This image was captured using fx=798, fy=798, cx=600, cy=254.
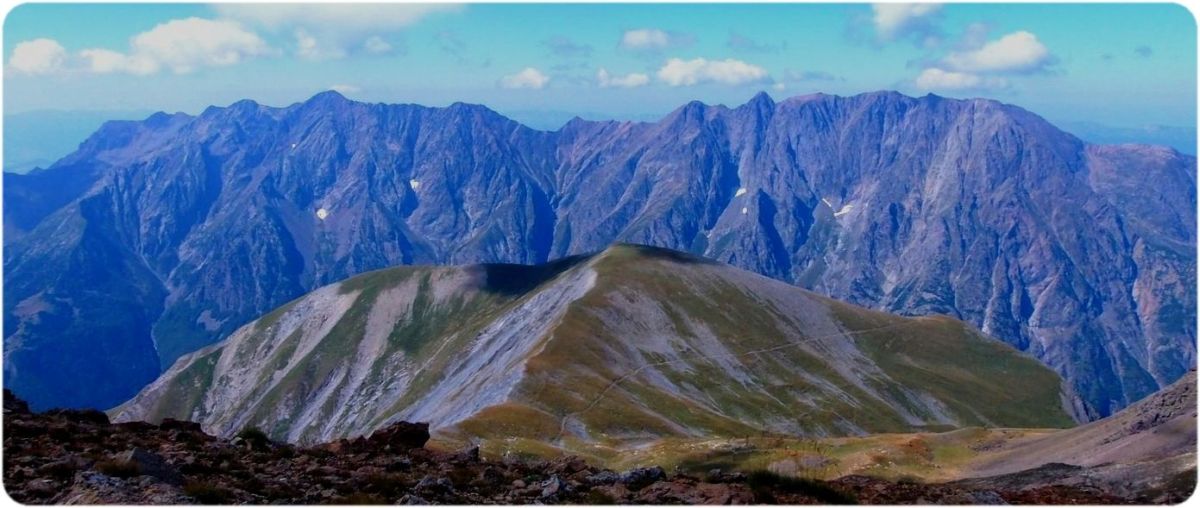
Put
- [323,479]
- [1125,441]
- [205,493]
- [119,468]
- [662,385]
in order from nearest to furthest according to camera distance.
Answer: [205,493] → [119,468] → [323,479] → [1125,441] → [662,385]

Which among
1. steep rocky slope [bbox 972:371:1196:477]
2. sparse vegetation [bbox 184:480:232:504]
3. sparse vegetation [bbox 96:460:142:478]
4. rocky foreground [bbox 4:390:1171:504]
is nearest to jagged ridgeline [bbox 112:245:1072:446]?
steep rocky slope [bbox 972:371:1196:477]

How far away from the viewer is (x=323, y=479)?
23047mm

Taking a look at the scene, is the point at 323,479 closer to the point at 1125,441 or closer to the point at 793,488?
the point at 793,488

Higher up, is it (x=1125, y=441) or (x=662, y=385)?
(x=1125, y=441)

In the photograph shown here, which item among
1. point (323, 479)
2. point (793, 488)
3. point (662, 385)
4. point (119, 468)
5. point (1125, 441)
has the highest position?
point (119, 468)

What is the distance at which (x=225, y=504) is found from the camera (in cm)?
1948

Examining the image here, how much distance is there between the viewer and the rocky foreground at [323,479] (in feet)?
65.7

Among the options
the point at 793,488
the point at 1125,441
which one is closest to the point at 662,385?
the point at 1125,441

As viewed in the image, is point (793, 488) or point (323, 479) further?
point (323, 479)

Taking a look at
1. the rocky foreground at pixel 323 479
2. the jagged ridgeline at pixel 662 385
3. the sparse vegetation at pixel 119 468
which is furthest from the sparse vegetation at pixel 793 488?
the jagged ridgeline at pixel 662 385

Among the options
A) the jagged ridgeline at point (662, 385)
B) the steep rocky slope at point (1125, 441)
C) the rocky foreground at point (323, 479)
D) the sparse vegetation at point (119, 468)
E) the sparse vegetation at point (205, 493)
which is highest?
the sparse vegetation at point (119, 468)

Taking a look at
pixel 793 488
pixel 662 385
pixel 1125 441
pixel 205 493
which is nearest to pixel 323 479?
pixel 205 493

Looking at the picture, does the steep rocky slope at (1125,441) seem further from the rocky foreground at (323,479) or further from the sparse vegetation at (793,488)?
the sparse vegetation at (793,488)

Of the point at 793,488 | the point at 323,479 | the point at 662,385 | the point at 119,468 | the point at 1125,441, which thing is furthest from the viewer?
the point at 662,385
